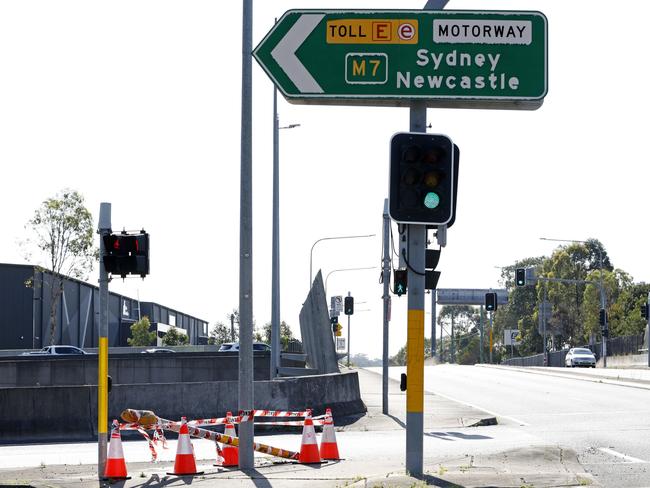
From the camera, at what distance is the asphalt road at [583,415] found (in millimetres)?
14781

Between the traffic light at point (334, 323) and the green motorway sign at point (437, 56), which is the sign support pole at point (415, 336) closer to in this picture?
the green motorway sign at point (437, 56)

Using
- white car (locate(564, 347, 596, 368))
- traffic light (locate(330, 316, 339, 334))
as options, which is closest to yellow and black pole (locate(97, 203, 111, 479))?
traffic light (locate(330, 316, 339, 334))

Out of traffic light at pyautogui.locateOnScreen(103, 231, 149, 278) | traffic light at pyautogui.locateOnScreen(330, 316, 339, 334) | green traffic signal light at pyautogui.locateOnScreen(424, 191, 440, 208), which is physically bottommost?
traffic light at pyautogui.locateOnScreen(330, 316, 339, 334)

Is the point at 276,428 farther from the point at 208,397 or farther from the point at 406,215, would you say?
the point at 406,215

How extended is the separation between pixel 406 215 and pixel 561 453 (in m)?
5.71

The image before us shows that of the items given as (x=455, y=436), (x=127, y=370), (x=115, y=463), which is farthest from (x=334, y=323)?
(x=115, y=463)

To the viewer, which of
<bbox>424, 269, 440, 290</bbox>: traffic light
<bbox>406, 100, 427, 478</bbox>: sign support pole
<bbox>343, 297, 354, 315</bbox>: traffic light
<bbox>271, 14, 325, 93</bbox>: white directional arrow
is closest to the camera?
<bbox>406, 100, 427, 478</bbox>: sign support pole

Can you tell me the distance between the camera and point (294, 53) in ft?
36.6

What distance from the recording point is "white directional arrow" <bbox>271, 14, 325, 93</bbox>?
11.1 meters

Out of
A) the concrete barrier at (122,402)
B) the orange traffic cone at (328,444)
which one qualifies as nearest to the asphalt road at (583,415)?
the orange traffic cone at (328,444)

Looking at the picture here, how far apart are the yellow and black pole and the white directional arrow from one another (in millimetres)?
4299

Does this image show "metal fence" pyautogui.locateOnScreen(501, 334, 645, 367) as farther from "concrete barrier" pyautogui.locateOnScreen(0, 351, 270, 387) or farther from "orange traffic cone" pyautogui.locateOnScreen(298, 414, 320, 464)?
"orange traffic cone" pyautogui.locateOnScreen(298, 414, 320, 464)

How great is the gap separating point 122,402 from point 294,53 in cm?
1246

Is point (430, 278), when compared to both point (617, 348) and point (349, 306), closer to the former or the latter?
point (349, 306)
